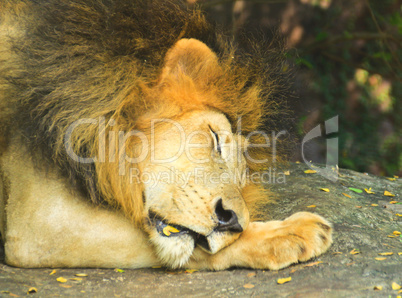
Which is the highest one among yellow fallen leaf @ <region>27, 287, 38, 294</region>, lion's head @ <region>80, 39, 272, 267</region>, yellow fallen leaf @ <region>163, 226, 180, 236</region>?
lion's head @ <region>80, 39, 272, 267</region>

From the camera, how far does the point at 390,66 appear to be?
20.8 feet

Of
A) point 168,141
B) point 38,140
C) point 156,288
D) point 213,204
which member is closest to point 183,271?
point 156,288

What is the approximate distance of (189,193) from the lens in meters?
2.70

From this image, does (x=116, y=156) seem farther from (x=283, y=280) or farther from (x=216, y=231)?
(x=283, y=280)

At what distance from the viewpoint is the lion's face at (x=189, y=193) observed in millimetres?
2662

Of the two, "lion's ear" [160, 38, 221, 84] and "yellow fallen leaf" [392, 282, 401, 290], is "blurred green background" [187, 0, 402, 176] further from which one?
"yellow fallen leaf" [392, 282, 401, 290]

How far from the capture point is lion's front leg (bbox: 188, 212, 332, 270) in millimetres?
2715

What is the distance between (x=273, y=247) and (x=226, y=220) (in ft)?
1.12

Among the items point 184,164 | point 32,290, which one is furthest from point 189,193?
point 32,290

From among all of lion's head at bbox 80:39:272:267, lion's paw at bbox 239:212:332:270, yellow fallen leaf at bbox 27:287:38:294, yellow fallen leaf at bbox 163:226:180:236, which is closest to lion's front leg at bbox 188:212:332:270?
lion's paw at bbox 239:212:332:270

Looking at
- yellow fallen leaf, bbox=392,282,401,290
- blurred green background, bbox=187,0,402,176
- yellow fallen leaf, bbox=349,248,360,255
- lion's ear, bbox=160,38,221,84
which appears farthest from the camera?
blurred green background, bbox=187,0,402,176

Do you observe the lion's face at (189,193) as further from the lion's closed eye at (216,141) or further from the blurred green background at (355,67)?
the blurred green background at (355,67)

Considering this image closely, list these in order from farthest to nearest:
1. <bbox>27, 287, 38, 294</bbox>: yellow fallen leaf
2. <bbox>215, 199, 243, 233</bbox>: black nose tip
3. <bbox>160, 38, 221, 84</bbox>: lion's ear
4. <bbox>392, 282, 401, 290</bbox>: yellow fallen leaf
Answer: <bbox>160, 38, 221, 84</bbox>: lion's ear < <bbox>215, 199, 243, 233</bbox>: black nose tip < <bbox>27, 287, 38, 294</bbox>: yellow fallen leaf < <bbox>392, 282, 401, 290</bbox>: yellow fallen leaf

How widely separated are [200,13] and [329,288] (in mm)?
1967
